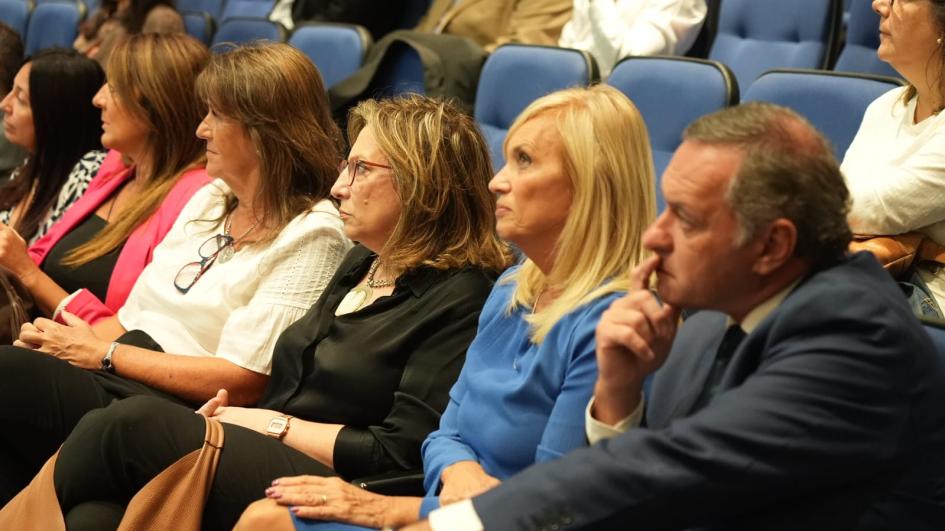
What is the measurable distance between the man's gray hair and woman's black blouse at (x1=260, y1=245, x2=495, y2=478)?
0.80 metres

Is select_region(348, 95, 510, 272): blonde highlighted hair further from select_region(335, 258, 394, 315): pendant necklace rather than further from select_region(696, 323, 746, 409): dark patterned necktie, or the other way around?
select_region(696, 323, 746, 409): dark patterned necktie

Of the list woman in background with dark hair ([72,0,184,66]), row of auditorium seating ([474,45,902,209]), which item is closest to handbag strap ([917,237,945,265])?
row of auditorium seating ([474,45,902,209])

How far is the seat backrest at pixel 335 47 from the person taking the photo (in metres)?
3.62

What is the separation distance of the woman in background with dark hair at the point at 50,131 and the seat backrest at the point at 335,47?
0.73 metres

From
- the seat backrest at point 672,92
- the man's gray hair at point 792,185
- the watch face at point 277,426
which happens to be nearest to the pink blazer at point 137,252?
the watch face at point 277,426

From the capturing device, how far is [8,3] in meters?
5.88

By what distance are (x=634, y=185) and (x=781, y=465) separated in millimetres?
596

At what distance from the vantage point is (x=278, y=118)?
2330mm

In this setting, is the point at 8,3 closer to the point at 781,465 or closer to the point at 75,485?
the point at 75,485

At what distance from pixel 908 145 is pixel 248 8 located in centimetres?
392

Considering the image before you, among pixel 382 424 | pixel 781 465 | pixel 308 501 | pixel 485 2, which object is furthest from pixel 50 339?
pixel 485 2

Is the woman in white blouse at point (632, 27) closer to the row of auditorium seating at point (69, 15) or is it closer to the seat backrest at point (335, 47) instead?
the seat backrest at point (335, 47)

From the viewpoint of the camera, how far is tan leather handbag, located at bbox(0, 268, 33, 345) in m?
2.54

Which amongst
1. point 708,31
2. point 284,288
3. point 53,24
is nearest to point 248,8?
point 53,24
